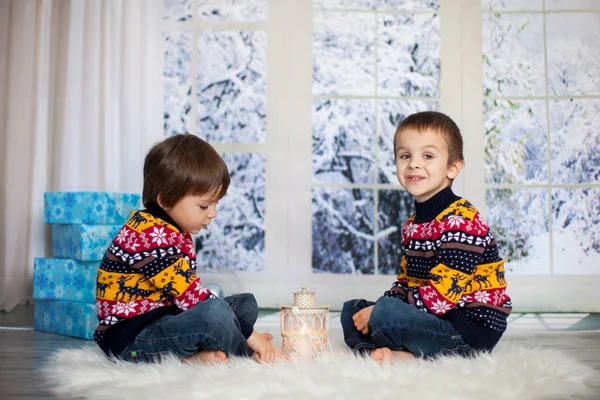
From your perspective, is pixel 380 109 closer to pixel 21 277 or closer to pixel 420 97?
pixel 420 97

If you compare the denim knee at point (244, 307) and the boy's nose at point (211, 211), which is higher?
the boy's nose at point (211, 211)

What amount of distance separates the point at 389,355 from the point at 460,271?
239 millimetres

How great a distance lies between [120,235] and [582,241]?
221cm

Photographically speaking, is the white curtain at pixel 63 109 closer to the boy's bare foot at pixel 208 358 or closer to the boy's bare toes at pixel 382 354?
the boy's bare foot at pixel 208 358

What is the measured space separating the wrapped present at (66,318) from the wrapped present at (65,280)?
0.02m

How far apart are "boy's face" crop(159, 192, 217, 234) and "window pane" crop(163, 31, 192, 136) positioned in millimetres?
1569

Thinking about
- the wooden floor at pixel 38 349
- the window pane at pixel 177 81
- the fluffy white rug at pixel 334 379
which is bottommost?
the wooden floor at pixel 38 349

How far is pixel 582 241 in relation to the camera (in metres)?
2.91

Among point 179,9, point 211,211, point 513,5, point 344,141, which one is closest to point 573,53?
point 513,5

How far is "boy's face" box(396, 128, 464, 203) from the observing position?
1.57 metres

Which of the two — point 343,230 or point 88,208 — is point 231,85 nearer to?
point 343,230

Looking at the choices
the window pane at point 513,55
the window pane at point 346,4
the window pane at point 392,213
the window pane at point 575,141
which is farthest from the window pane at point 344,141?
the window pane at point 575,141

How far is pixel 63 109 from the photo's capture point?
2.79 meters

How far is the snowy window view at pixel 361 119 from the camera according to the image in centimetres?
297
